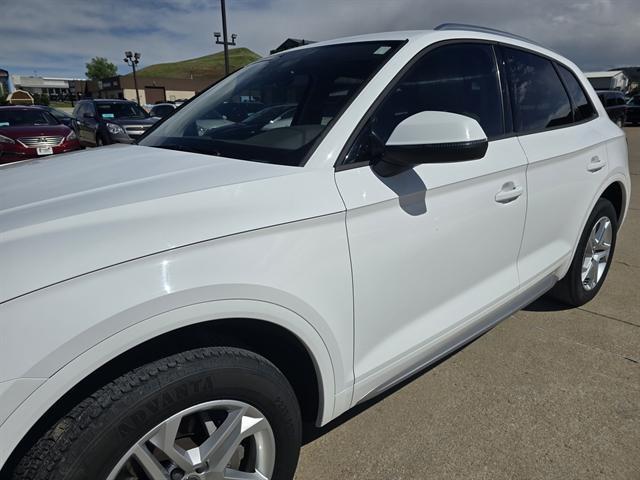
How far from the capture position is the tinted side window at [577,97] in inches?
118

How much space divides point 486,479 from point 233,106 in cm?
200

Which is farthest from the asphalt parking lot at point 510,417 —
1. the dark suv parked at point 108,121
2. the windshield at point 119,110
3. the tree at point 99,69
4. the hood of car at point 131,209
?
the tree at point 99,69

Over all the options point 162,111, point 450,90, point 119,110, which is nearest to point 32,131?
point 162,111

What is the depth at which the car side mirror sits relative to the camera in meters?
1.58

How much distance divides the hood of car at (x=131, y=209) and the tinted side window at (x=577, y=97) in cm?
225

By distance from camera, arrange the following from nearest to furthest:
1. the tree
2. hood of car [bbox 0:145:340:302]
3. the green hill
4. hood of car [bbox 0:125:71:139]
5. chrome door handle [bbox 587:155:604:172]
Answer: hood of car [bbox 0:145:340:302] → chrome door handle [bbox 587:155:604:172] → hood of car [bbox 0:125:71:139] → the tree → the green hill

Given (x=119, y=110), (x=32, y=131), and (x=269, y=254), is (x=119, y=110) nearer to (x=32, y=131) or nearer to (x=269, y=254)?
(x=32, y=131)

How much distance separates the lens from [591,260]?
10.8 feet

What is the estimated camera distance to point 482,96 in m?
2.30

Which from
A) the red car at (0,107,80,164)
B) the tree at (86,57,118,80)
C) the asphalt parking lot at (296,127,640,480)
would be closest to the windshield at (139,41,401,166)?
the asphalt parking lot at (296,127,640,480)

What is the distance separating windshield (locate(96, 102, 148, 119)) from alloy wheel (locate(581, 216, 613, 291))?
1190cm

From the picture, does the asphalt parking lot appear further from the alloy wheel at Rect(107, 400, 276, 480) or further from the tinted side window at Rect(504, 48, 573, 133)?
the tinted side window at Rect(504, 48, 573, 133)

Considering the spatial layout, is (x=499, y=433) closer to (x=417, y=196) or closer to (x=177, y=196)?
(x=417, y=196)

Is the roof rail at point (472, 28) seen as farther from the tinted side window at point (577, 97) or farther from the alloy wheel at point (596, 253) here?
the alloy wheel at point (596, 253)
